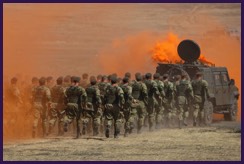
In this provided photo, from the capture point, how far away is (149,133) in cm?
2366

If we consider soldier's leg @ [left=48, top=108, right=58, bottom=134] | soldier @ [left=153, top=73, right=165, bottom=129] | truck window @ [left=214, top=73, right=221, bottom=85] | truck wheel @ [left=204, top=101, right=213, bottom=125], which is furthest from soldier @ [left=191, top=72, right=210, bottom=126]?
soldier's leg @ [left=48, top=108, right=58, bottom=134]

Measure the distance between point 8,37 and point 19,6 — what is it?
7.96 m

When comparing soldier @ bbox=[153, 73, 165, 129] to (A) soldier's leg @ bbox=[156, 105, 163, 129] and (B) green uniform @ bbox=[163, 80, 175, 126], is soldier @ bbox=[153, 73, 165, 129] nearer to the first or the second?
(A) soldier's leg @ bbox=[156, 105, 163, 129]

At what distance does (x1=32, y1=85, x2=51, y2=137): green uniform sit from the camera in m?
22.6

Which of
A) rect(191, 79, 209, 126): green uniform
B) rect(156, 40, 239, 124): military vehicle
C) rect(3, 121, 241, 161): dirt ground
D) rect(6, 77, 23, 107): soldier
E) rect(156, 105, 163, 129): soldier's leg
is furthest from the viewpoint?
rect(156, 40, 239, 124): military vehicle

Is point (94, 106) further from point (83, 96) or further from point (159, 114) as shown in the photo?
point (159, 114)

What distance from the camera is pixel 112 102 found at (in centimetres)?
2180

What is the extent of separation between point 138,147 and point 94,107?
2.39m

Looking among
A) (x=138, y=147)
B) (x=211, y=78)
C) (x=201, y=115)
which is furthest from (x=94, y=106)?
(x=211, y=78)

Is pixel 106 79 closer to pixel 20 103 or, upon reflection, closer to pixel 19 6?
pixel 20 103

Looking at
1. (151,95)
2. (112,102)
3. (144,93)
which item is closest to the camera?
(112,102)

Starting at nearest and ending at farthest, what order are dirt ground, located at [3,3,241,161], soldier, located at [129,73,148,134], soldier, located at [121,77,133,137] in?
dirt ground, located at [3,3,241,161] → soldier, located at [121,77,133,137] → soldier, located at [129,73,148,134]

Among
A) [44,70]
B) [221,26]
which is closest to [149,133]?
[44,70]

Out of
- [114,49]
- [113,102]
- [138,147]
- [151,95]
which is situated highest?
[114,49]
